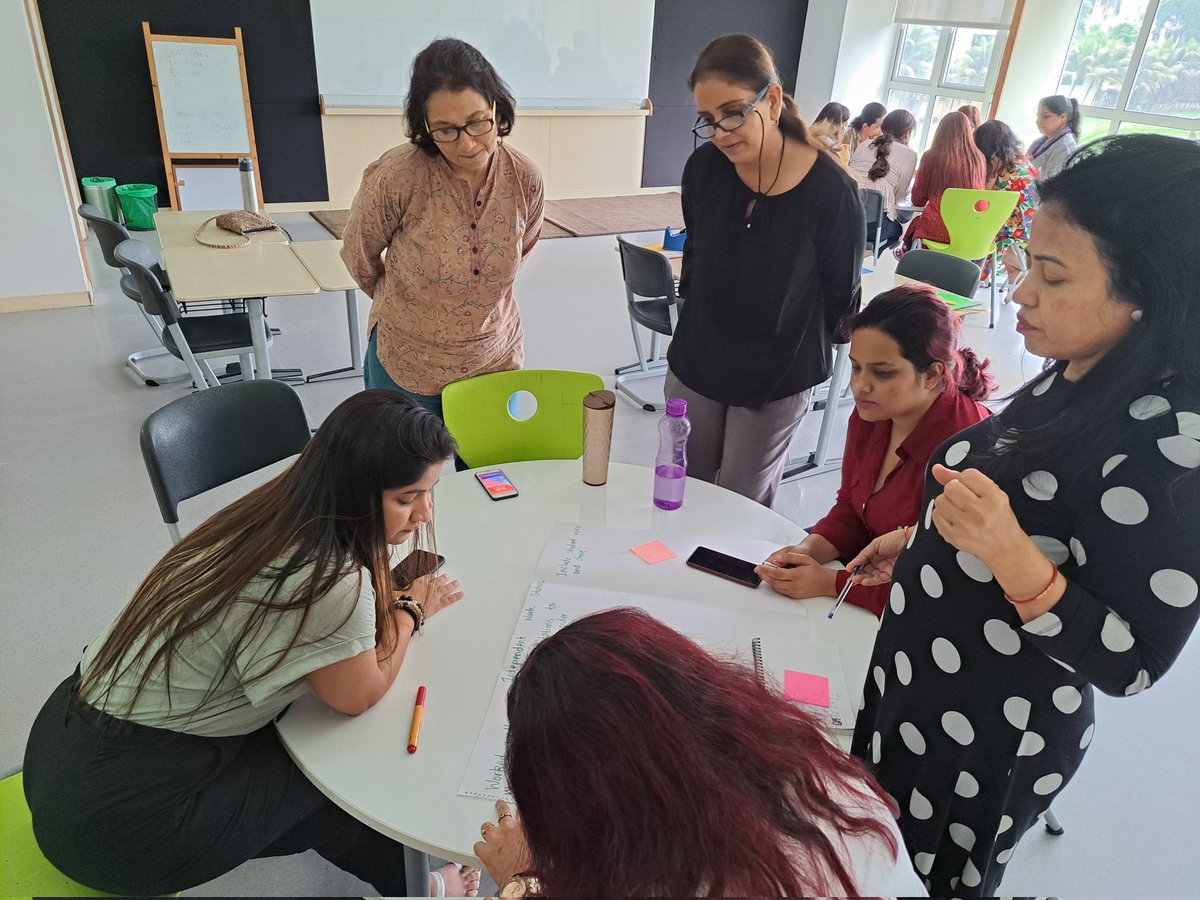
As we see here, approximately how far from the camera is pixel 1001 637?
1044mm

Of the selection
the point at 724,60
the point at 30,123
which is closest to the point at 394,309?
the point at 724,60

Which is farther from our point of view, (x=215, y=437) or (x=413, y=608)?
(x=215, y=437)

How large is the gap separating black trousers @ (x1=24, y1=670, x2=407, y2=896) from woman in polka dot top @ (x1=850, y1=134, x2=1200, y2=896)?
102cm

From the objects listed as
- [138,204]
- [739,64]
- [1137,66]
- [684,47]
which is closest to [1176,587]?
[739,64]

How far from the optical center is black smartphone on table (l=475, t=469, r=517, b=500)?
1.79m

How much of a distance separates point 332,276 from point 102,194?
13.0 feet

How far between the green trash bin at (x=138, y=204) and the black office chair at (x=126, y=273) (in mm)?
2459

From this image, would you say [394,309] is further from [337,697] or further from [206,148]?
[206,148]

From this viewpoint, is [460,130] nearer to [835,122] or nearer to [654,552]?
[654,552]

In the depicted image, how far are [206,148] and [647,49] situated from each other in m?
4.33

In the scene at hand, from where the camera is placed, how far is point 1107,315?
91 centimetres

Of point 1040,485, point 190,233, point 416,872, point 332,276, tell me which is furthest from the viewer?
point 190,233

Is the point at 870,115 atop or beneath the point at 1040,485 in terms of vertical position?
atop

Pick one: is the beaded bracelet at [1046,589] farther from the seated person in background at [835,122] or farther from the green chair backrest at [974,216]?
the seated person in background at [835,122]
